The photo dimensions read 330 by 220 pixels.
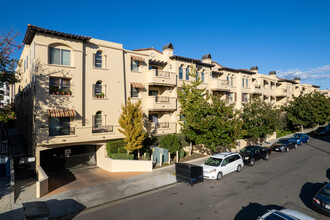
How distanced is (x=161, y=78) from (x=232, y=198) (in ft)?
49.2

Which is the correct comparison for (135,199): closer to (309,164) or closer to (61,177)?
(61,177)

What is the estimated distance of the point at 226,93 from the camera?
33625mm

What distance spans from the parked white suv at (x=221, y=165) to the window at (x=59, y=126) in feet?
40.7

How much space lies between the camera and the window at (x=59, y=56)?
18.4 meters

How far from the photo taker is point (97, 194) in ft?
47.1

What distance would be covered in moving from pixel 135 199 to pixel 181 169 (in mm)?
4207

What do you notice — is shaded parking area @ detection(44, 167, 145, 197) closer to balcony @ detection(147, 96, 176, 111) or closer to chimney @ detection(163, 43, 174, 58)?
balcony @ detection(147, 96, 176, 111)

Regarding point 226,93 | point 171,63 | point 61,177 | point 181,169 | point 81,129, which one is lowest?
point 61,177

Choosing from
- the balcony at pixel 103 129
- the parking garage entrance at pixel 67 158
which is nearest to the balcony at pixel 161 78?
the balcony at pixel 103 129

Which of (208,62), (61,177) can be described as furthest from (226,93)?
(61,177)

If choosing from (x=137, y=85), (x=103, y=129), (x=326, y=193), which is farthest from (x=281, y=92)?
(x=103, y=129)

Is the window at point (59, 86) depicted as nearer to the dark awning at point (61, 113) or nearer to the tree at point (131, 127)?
the dark awning at point (61, 113)

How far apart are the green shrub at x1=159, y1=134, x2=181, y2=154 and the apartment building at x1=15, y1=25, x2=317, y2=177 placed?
1.71 meters

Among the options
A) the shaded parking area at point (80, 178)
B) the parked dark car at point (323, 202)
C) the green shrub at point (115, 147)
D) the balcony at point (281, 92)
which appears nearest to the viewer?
the parked dark car at point (323, 202)
